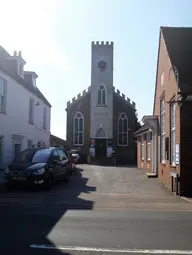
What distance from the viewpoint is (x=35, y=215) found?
31.0 ft

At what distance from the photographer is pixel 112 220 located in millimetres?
8891

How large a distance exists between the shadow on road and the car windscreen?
4.67 feet

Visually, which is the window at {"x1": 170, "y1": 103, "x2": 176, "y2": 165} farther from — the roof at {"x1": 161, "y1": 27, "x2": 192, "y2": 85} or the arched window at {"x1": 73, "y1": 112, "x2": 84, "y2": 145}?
the arched window at {"x1": 73, "y1": 112, "x2": 84, "y2": 145}

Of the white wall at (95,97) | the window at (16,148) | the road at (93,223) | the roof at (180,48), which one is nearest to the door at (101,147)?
the white wall at (95,97)

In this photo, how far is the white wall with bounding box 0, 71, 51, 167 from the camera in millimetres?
18859

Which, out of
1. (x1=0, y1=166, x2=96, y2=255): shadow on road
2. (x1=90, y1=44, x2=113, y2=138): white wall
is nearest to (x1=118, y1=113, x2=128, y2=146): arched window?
(x1=90, y1=44, x2=113, y2=138): white wall

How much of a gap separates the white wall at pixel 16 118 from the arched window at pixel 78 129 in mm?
24000

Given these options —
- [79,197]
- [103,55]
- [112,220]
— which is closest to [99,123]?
[103,55]

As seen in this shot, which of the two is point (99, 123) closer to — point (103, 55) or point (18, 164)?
point (103, 55)

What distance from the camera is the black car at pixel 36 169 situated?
14.7m

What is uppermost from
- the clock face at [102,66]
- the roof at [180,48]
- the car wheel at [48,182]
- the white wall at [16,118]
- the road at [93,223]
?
the clock face at [102,66]

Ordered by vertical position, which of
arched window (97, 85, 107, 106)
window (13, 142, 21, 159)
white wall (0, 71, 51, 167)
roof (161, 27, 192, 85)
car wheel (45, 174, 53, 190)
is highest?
arched window (97, 85, 107, 106)

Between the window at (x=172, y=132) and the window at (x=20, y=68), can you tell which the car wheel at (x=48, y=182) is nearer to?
the window at (x=172, y=132)

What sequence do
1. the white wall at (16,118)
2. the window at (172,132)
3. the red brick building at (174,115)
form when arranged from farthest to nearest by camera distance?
the white wall at (16,118) → the window at (172,132) → the red brick building at (174,115)
